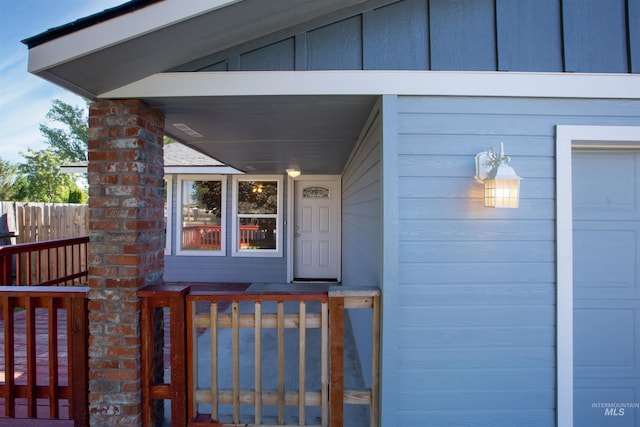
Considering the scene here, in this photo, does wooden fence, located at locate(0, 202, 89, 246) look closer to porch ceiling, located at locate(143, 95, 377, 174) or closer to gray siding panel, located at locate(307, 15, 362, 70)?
porch ceiling, located at locate(143, 95, 377, 174)

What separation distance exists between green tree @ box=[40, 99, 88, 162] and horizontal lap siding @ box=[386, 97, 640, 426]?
94.3 ft

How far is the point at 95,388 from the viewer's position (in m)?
2.05

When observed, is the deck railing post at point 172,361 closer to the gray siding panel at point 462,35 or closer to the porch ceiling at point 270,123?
the porch ceiling at point 270,123

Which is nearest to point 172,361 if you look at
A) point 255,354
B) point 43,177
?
point 255,354

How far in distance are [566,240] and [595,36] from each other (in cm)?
123

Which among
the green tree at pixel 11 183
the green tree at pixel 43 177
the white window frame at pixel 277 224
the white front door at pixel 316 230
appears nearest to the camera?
the white window frame at pixel 277 224

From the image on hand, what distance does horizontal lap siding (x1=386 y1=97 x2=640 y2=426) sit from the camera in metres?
2.03

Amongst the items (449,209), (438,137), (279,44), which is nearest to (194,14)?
Result: (279,44)

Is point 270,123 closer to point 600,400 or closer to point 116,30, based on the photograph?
point 116,30

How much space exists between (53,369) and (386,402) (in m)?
2.09

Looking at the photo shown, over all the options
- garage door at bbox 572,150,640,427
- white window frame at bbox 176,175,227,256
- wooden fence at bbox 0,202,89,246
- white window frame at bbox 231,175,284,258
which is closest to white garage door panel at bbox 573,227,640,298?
garage door at bbox 572,150,640,427

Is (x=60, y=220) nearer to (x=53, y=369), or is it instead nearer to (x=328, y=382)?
(x=53, y=369)

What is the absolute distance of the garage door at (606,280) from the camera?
216cm

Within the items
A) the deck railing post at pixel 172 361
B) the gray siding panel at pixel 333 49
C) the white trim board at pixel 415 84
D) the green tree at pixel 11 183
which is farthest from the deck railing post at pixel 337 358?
the green tree at pixel 11 183
